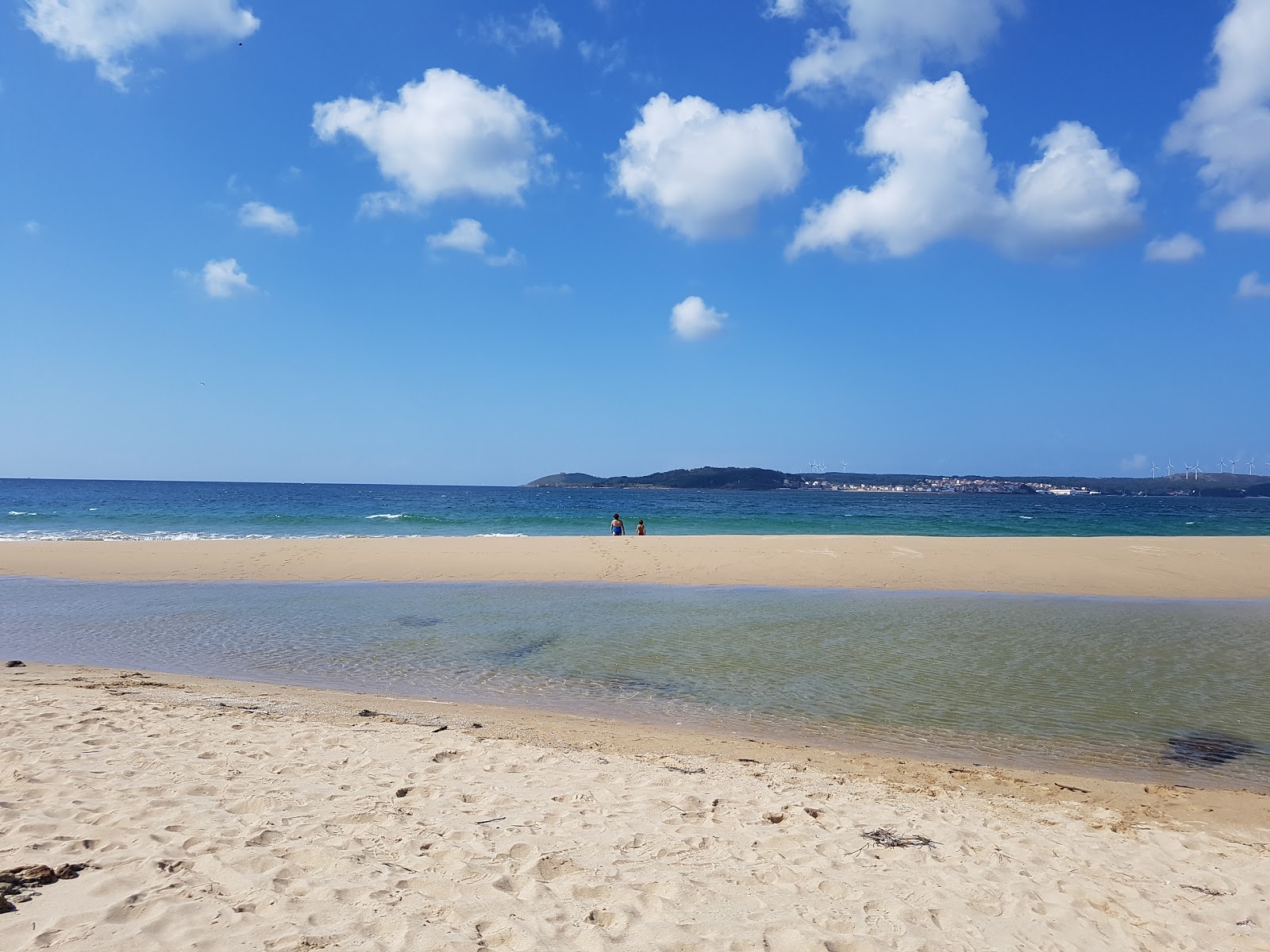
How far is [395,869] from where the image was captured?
411 cm

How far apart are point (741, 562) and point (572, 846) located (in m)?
17.9

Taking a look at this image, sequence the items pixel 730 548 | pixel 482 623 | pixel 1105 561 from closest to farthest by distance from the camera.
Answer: pixel 482 623, pixel 1105 561, pixel 730 548

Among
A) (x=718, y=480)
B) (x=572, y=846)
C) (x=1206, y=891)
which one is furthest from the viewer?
(x=718, y=480)

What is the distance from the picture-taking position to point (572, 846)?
15.0ft

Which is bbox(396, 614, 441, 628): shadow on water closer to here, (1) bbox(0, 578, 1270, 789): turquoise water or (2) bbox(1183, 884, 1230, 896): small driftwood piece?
(1) bbox(0, 578, 1270, 789): turquoise water

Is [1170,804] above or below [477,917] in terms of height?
below

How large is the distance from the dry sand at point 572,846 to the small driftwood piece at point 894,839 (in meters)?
0.08

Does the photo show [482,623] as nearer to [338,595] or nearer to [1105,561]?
[338,595]

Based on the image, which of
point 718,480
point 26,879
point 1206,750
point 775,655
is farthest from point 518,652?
point 718,480

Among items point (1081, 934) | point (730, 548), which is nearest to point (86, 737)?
point (1081, 934)

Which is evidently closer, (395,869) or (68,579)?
(395,869)

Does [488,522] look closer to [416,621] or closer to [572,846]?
[416,621]

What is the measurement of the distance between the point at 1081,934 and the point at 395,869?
11.8ft

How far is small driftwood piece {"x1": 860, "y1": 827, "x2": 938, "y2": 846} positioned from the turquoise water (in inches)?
97.6
